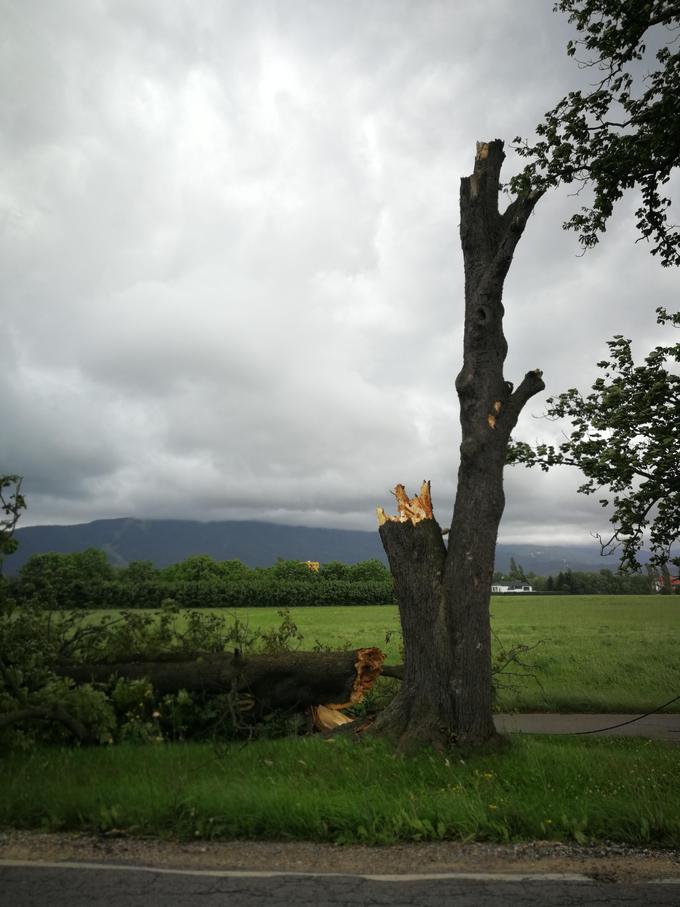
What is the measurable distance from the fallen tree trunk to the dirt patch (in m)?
3.37

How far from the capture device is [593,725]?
11.7 m

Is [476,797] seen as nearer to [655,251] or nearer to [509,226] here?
[509,226]

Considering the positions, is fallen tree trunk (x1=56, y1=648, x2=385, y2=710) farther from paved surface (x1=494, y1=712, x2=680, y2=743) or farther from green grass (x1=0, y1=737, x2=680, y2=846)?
paved surface (x1=494, y1=712, x2=680, y2=743)

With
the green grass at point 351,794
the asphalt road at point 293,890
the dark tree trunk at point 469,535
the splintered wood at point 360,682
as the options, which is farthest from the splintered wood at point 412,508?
the asphalt road at point 293,890

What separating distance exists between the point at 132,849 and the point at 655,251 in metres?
12.1

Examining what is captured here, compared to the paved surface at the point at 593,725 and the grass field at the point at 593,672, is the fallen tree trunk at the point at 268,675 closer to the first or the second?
the grass field at the point at 593,672

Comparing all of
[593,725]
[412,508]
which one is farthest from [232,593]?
[412,508]

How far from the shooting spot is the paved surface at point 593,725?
10719 millimetres

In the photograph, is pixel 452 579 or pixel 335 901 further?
pixel 452 579

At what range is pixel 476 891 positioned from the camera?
456cm

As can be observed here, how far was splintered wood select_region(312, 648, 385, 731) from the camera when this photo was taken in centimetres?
958

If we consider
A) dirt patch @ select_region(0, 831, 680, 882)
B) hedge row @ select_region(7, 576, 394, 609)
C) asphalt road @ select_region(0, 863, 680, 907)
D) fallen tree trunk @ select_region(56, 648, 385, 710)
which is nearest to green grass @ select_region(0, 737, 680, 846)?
dirt patch @ select_region(0, 831, 680, 882)

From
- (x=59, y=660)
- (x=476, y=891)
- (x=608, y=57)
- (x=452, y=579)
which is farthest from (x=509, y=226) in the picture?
(x=59, y=660)

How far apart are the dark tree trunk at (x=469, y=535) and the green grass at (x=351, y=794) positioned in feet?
2.16
